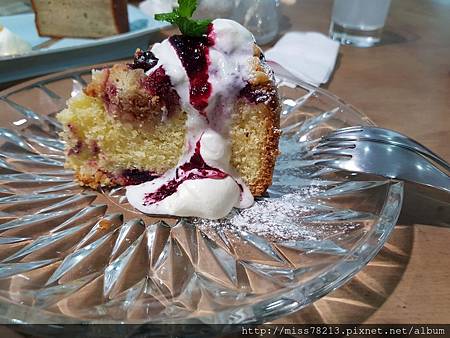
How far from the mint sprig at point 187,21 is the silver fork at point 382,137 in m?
0.40

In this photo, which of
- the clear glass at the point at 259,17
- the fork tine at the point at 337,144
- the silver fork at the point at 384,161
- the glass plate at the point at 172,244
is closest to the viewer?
the glass plate at the point at 172,244

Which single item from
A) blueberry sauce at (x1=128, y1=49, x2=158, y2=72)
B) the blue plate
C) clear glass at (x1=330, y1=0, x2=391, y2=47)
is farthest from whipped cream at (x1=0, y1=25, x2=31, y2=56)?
clear glass at (x1=330, y1=0, x2=391, y2=47)

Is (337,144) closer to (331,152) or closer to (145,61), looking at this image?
(331,152)

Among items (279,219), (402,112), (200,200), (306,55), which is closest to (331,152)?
(279,219)

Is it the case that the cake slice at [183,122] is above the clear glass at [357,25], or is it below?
above

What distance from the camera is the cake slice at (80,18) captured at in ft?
6.45

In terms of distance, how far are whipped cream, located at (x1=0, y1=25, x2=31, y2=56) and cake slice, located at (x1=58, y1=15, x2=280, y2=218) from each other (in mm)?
686

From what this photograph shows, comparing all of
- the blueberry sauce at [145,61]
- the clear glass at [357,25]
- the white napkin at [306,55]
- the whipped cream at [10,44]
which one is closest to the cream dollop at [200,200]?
the blueberry sauce at [145,61]

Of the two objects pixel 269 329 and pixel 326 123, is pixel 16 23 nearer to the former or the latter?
pixel 326 123

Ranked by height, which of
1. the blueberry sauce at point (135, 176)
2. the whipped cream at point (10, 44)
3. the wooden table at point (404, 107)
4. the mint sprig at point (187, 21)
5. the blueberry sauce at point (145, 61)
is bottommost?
the wooden table at point (404, 107)

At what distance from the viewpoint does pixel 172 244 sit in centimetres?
96

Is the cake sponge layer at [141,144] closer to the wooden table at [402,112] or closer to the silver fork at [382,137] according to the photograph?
the silver fork at [382,137]

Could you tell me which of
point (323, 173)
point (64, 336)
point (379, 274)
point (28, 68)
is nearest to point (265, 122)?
point (323, 173)

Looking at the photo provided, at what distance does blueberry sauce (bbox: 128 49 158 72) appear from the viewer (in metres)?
→ 1.11
